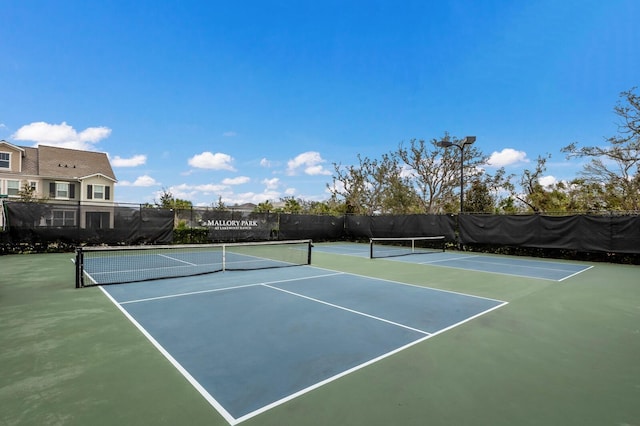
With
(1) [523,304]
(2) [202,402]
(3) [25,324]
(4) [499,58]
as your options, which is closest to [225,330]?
(2) [202,402]

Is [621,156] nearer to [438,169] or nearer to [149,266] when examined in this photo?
[438,169]

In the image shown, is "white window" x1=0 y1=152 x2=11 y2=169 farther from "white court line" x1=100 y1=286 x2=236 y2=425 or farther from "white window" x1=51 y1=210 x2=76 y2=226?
"white court line" x1=100 y1=286 x2=236 y2=425

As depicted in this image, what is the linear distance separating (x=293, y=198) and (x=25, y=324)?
93.1 feet

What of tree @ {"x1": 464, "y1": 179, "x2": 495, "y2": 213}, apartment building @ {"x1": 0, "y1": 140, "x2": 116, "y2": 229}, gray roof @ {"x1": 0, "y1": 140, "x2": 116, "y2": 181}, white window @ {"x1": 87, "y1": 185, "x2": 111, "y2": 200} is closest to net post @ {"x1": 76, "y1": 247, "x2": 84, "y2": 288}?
apartment building @ {"x1": 0, "y1": 140, "x2": 116, "y2": 229}

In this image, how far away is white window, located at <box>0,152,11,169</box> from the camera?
73.8 feet

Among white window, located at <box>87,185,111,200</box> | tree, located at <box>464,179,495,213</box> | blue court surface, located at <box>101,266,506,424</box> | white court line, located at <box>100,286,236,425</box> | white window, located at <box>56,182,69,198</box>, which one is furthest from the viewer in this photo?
white window, located at <box>87,185,111,200</box>

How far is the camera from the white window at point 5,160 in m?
22.5

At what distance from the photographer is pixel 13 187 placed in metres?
22.6

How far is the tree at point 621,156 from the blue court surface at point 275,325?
15012 mm

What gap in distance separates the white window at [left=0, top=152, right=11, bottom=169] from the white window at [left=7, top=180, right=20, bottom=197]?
1.09 meters

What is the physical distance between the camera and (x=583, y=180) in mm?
16672

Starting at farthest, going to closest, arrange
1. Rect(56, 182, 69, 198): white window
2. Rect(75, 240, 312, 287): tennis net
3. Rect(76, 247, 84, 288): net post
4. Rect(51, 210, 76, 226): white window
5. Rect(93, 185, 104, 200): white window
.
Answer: Rect(93, 185, 104, 200): white window
Rect(56, 182, 69, 198): white window
Rect(51, 210, 76, 226): white window
Rect(75, 240, 312, 287): tennis net
Rect(76, 247, 84, 288): net post

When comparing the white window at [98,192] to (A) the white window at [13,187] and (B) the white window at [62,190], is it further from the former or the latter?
(A) the white window at [13,187]

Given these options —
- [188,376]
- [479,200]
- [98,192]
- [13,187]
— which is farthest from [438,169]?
[13,187]
